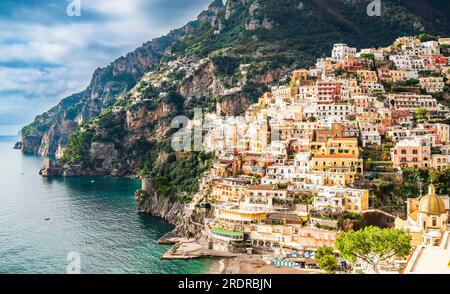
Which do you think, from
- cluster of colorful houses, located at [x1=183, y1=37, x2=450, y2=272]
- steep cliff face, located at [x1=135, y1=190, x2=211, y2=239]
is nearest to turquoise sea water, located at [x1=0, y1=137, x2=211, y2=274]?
steep cliff face, located at [x1=135, y1=190, x2=211, y2=239]

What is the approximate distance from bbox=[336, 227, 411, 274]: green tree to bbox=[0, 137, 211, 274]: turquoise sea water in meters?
12.5

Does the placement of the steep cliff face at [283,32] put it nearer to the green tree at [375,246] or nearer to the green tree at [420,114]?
the green tree at [420,114]

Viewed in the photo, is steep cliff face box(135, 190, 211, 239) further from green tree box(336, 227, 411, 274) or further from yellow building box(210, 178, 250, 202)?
green tree box(336, 227, 411, 274)

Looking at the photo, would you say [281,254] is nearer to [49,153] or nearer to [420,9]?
[420,9]

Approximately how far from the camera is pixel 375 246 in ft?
77.2

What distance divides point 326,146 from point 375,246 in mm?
19465

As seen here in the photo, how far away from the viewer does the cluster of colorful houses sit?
115 feet

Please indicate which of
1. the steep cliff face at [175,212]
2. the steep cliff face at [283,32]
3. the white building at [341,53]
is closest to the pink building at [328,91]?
the white building at [341,53]

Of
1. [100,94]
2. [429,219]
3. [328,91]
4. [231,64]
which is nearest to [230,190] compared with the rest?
[328,91]

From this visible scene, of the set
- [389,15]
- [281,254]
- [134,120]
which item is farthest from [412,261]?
[389,15]

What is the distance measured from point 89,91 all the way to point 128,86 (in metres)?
22.4

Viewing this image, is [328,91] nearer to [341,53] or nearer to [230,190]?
[341,53]

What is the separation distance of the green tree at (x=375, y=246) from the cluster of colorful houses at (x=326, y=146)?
1.66 m

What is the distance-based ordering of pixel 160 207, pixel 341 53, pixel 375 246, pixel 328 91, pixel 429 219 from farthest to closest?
pixel 341 53 < pixel 160 207 < pixel 328 91 < pixel 429 219 < pixel 375 246
